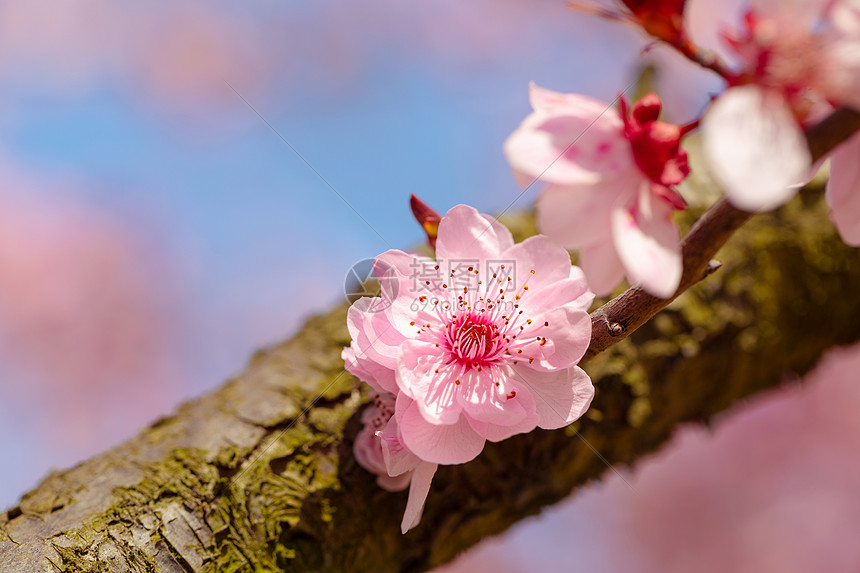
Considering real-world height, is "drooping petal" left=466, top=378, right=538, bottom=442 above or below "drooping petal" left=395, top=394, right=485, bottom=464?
below

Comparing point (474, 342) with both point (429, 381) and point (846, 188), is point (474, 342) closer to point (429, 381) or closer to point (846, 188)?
point (429, 381)

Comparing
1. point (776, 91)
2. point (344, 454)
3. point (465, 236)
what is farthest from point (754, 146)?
point (344, 454)

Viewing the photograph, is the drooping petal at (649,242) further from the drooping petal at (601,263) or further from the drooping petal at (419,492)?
the drooping petal at (419,492)

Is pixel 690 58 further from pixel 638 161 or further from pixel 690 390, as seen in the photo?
pixel 690 390

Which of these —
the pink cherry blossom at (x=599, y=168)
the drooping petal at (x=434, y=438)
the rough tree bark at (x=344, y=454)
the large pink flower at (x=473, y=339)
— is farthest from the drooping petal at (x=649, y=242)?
the rough tree bark at (x=344, y=454)

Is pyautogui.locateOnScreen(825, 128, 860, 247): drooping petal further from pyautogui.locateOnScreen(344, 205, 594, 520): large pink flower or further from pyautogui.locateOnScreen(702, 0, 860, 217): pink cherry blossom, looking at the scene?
pyautogui.locateOnScreen(344, 205, 594, 520): large pink flower

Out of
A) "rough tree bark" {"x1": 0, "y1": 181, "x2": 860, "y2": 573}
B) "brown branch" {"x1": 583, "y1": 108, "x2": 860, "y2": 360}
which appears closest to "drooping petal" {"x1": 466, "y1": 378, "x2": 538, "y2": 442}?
"brown branch" {"x1": 583, "y1": 108, "x2": 860, "y2": 360}
